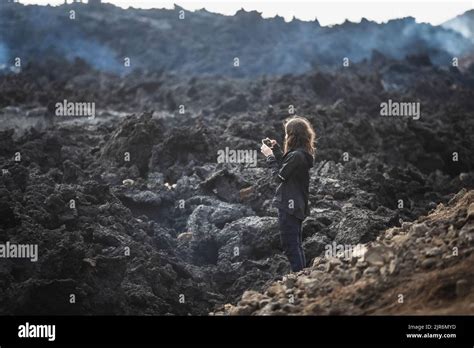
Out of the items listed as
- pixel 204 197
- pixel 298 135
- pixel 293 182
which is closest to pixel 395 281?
pixel 293 182

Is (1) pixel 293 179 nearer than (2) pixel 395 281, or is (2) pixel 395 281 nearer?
(2) pixel 395 281

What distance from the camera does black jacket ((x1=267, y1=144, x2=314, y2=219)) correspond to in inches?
306

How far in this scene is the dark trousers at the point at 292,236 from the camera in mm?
7855

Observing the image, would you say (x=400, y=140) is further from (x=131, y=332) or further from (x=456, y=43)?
(x=456, y=43)

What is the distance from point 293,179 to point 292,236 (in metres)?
0.58

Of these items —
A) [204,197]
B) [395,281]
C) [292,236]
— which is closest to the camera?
[395,281]

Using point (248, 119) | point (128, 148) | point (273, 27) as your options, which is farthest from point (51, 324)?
point (273, 27)

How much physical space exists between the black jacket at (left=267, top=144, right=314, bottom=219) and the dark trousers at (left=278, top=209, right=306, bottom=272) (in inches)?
3.7

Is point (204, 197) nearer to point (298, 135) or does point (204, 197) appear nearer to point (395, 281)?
point (298, 135)

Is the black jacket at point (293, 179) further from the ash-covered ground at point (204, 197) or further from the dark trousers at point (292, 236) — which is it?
the ash-covered ground at point (204, 197)

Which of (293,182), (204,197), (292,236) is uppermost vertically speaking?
(204,197)

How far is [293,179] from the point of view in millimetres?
7867

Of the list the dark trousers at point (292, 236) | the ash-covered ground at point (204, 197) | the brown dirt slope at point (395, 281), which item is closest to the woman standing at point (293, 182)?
the dark trousers at point (292, 236)

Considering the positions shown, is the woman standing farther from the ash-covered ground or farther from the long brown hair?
the ash-covered ground
